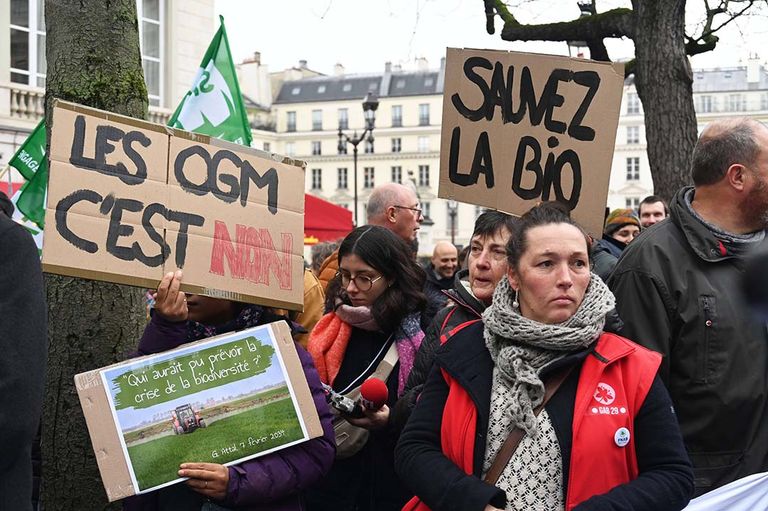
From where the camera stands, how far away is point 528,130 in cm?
443

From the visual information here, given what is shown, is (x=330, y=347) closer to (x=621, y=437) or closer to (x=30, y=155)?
(x=621, y=437)

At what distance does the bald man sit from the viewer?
20.3 ft

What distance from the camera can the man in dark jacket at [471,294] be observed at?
380 cm

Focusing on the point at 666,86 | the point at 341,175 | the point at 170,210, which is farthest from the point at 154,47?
the point at 341,175

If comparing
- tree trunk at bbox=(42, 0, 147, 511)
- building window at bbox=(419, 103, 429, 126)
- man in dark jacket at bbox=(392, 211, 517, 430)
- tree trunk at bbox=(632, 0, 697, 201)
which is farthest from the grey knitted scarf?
building window at bbox=(419, 103, 429, 126)

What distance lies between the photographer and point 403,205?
20.3 ft

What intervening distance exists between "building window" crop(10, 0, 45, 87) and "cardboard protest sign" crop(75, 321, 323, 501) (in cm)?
1598

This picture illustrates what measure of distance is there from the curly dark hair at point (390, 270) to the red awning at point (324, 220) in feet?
32.4

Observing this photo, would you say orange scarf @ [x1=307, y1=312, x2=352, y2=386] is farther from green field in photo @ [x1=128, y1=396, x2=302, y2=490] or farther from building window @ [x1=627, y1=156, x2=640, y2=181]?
building window @ [x1=627, y1=156, x2=640, y2=181]

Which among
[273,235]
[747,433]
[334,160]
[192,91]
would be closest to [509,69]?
[273,235]

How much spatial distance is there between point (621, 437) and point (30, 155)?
25.8 ft

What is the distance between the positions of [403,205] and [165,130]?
291 cm

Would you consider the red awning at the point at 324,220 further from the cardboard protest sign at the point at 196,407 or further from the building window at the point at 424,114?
the building window at the point at 424,114

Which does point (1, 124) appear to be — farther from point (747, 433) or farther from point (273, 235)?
point (747, 433)
